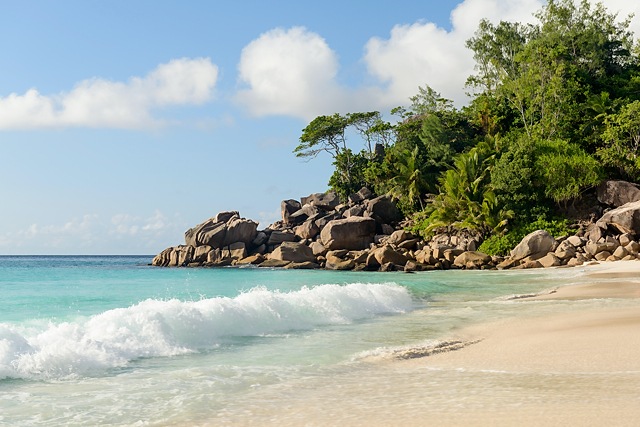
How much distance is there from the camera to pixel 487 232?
3988 centimetres

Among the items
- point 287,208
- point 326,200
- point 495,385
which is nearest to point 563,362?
point 495,385

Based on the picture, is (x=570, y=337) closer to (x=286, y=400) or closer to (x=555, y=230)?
(x=286, y=400)

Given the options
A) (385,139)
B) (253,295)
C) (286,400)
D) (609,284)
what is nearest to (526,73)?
(385,139)

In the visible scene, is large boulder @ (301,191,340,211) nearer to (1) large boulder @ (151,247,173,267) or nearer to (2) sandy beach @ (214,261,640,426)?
(1) large boulder @ (151,247,173,267)

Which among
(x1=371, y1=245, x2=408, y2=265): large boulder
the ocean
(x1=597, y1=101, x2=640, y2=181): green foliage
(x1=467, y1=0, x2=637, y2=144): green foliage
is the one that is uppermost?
(x1=467, y1=0, x2=637, y2=144): green foliage

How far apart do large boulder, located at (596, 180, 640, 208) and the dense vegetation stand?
103 centimetres

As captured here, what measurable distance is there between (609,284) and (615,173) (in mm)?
24525

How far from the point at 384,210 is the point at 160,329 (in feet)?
126

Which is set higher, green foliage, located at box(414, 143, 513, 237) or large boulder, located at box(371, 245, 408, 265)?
green foliage, located at box(414, 143, 513, 237)

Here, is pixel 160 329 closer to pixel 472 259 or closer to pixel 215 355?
pixel 215 355

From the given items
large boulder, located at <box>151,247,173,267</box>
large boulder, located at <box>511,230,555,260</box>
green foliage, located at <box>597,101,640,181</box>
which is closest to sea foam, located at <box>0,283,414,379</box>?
large boulder, located at <box>511,230,555,260</box>

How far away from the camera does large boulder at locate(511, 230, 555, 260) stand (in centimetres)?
3459

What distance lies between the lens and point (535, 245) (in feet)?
114

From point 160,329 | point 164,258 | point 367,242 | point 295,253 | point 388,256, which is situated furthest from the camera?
point 164,258
